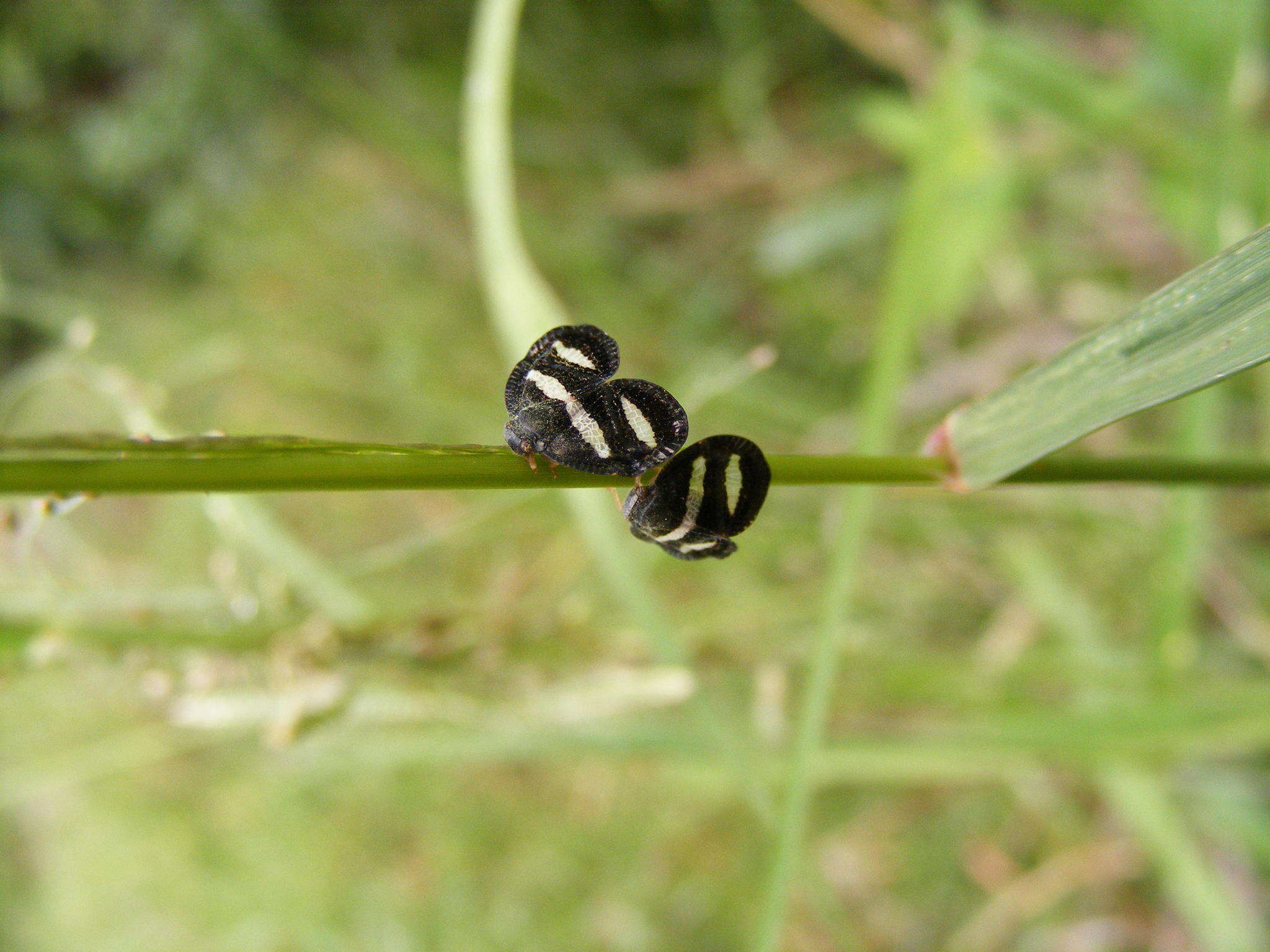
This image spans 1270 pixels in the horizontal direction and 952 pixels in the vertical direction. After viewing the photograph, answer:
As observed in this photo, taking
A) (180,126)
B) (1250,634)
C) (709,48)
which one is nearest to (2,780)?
(180,126)

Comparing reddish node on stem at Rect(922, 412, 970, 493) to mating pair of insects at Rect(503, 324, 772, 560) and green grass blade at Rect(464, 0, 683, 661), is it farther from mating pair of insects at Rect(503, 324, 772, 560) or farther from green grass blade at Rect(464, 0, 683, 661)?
→ green grass blade at Rect(464, 0, 683, 661)

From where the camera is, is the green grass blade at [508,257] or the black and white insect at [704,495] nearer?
the black and white insect at [704,495]

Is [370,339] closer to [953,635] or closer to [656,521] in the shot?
[953,635]

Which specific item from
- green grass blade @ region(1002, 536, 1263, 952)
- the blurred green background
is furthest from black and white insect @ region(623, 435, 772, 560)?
green grass blade @ region(1002, 536, 1263, 952)

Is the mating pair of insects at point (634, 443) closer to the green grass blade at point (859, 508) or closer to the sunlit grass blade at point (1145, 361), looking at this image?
the sunlit grass blade at point (1145, 361)

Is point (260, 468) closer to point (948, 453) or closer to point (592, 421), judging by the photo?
point (592, 421)

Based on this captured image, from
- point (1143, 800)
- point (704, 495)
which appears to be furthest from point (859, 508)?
point (1143, 800)

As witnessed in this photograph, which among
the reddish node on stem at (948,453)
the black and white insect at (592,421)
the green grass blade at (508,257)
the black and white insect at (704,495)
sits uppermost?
the green grass blade at (508,257)

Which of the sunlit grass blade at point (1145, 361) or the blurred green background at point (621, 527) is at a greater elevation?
the blurred green background at point (621, 527)

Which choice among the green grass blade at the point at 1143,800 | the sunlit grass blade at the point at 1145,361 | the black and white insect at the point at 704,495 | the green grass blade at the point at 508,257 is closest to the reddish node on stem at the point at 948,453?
the sunlit grass blade at the point at 1145,361
